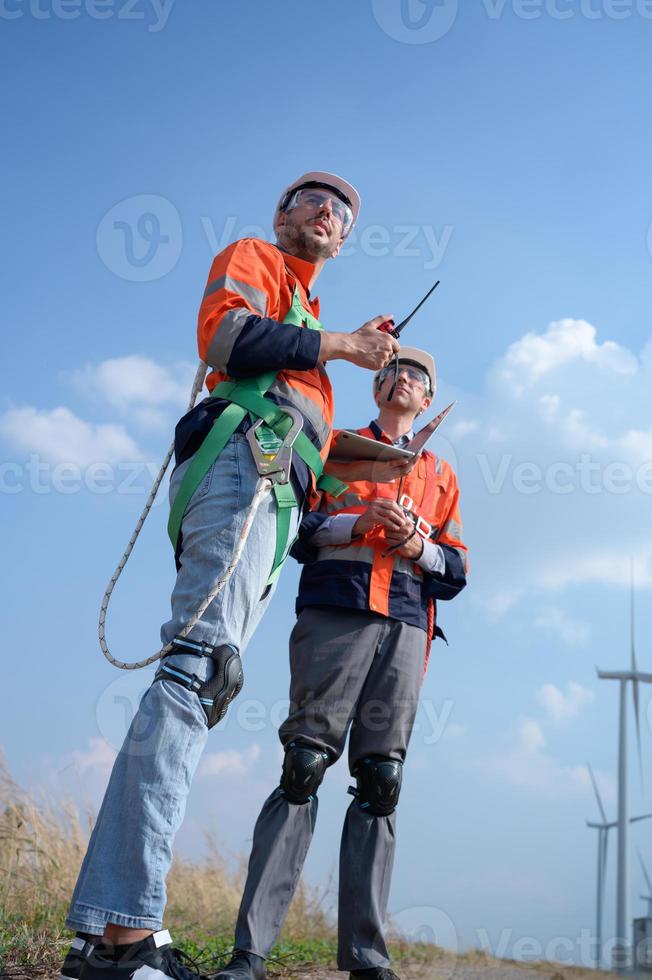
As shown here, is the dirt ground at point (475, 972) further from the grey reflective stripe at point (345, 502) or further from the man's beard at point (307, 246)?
the man's beard at point (307, 246)

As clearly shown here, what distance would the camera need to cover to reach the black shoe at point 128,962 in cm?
220

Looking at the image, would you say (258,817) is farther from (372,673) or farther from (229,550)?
(229,550)

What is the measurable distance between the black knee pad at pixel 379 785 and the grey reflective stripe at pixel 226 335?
72.2 inches

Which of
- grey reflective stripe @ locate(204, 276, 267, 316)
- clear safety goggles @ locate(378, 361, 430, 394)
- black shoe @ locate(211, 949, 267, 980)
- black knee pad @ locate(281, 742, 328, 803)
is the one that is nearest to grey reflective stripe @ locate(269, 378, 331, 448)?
grey reflective stripe @ locate(204, 276, 267, 316)

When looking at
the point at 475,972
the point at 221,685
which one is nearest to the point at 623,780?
the point at 475,972

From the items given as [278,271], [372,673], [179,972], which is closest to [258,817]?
[372,673]

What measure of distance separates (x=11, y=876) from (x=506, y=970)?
3.02m

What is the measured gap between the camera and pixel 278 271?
321 centimetres

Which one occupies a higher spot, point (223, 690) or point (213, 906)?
point (223, 690)

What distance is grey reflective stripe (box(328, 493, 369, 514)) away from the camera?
4.28 meters

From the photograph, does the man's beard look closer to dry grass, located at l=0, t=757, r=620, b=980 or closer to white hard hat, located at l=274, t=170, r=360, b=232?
white hard hat, located at l=274, t=170, r=360, b=232

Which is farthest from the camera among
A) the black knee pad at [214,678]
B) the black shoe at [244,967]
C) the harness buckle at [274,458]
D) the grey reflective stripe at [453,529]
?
the grey reflective stripe at [453,529]

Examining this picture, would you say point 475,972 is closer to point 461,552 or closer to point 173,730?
point 461,552

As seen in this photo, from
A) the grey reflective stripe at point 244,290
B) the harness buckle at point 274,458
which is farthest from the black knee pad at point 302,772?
the grey reflective stripe at point 244,290
